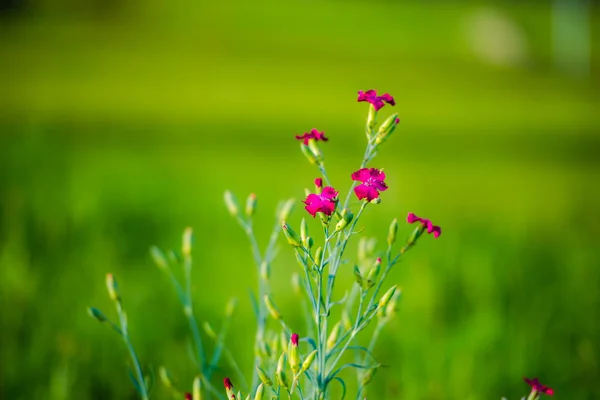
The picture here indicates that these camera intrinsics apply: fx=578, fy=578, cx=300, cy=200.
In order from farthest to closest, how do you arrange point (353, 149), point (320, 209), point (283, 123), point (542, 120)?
point (542, 120)
point (283, 123)
point (353, 149)
point (320, 209)

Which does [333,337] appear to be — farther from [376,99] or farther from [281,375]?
[376,99]

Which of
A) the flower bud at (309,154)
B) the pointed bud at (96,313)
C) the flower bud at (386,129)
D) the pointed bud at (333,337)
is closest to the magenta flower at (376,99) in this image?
the flower bud at (386,129)

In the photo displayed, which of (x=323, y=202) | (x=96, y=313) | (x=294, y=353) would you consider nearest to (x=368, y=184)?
(x=323, y=202)

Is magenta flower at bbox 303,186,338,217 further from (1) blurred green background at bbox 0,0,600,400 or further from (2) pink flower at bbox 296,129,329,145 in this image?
(1) blurred green background at bbox 0,0,600,400

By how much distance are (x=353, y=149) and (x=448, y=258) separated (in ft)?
12.7

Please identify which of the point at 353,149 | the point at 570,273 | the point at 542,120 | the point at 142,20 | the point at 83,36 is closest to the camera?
the point at 570,273

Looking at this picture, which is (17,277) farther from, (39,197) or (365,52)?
(365,52)

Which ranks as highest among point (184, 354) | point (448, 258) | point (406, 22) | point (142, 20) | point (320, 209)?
point (406, 22)

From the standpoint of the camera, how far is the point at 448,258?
3.18 m

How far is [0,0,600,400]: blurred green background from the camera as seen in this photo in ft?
7.14

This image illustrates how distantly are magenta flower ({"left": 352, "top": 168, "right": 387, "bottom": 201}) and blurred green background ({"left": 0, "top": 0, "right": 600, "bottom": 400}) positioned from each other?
44.7 inches

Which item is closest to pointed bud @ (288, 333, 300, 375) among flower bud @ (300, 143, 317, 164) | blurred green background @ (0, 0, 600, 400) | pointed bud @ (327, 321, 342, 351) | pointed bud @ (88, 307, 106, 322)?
pointed bud @ (327, 321, 342, 351)

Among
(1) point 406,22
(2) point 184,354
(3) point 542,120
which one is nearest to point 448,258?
(2) point 184,354

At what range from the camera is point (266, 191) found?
4723mm
